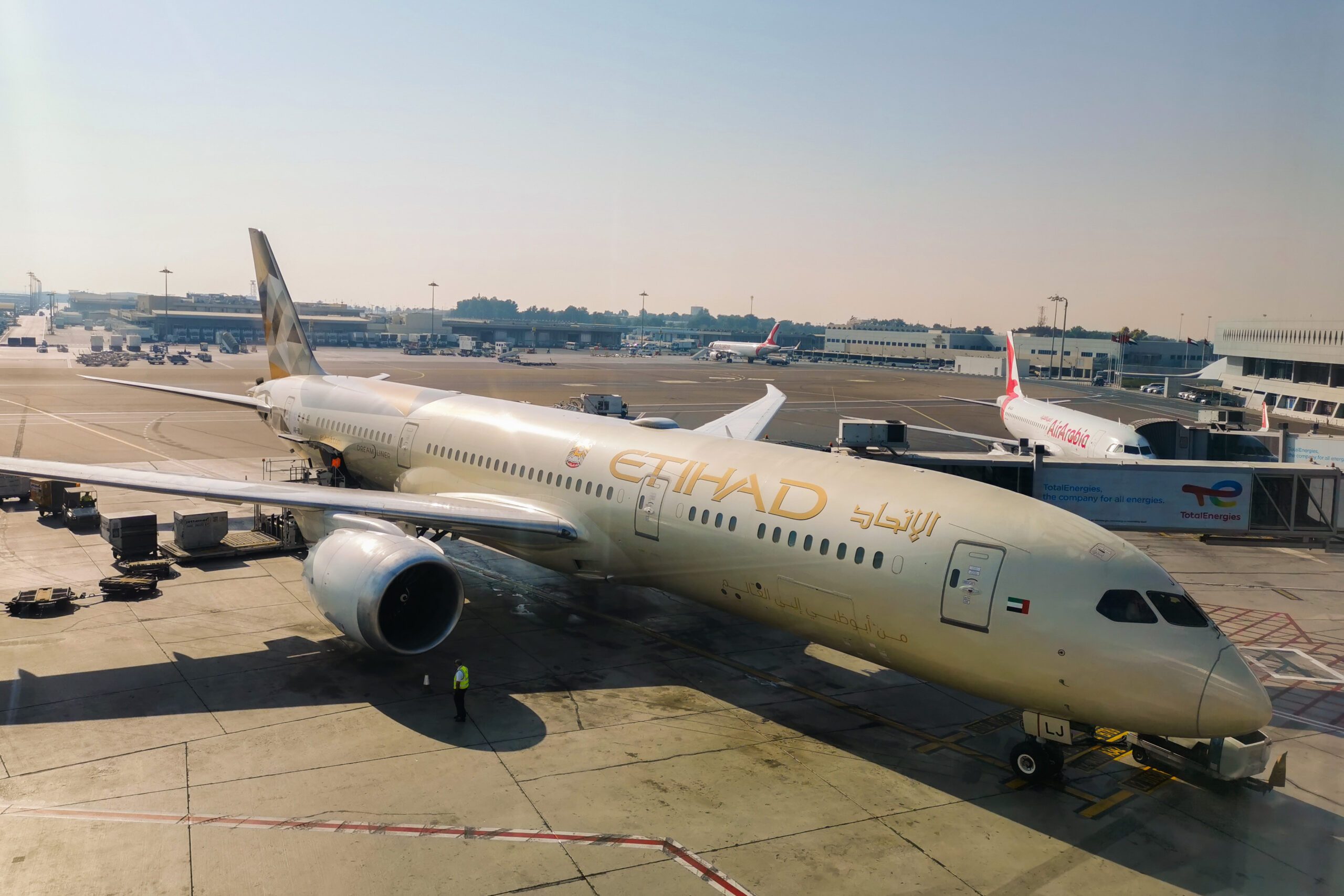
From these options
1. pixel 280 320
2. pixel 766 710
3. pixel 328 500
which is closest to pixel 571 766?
pixel 766 710

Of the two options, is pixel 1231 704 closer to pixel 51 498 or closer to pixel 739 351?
pixel 51 498

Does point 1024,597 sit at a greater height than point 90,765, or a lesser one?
greater

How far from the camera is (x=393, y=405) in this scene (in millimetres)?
27953

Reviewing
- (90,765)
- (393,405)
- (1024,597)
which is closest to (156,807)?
(90,765)

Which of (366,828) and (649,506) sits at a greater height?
(649,506)

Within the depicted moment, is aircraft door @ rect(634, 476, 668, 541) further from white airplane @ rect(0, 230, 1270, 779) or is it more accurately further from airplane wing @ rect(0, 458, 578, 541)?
airplane wing @ rect(0, 458, 578, 541)

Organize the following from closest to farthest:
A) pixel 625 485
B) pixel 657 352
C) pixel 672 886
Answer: pixel 672 886 → pixel 625 485 → pixel 657 352

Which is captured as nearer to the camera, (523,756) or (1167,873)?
(1167,873)

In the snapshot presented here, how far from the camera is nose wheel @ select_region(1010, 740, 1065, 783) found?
1403 centimetres

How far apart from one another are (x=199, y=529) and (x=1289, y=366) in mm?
60521

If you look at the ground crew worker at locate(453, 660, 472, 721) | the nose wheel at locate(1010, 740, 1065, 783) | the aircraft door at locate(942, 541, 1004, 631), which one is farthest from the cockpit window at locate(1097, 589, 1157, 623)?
the ground crew worker at locate(453, 660, 472, 721)

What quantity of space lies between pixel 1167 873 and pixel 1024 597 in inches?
154

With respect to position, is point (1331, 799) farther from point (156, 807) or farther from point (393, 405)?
Answer: point (393, 405)

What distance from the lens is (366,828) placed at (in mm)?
12359
